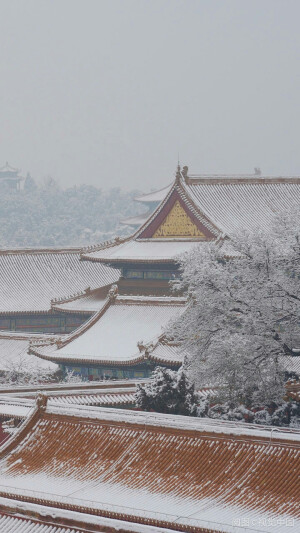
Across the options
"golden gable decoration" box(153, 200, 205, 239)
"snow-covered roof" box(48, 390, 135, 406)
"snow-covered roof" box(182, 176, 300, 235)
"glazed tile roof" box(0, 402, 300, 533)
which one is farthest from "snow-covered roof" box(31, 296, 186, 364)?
"glazed tile roof" box(0, 402, 300, 533)

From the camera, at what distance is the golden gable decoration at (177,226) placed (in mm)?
48250

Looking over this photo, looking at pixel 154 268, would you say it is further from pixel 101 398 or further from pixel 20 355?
pixel 101 398

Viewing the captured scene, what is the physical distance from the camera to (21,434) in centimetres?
2834

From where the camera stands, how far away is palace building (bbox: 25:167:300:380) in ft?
142

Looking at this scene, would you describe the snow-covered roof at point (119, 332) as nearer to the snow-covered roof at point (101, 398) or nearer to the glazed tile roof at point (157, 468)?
the snow-covered roof at point (101, 398)

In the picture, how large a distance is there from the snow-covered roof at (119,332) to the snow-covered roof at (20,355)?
2.29m

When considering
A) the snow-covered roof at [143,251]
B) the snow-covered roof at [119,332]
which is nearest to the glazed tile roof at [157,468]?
the snow-covered roof at [119,332]

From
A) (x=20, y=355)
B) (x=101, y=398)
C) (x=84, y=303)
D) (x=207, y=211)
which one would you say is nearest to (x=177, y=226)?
(x=207, y=211)

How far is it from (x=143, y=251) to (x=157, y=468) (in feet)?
78.4

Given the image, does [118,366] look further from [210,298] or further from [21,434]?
[21,434]

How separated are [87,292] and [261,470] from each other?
29.8 m

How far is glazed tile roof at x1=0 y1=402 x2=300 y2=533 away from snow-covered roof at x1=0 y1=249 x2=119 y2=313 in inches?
1164

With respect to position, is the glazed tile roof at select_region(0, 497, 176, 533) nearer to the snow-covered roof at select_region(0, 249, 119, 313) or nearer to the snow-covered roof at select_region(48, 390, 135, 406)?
the snow-covered roof at select_region(48, 390, 135, 406)

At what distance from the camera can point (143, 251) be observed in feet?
160
